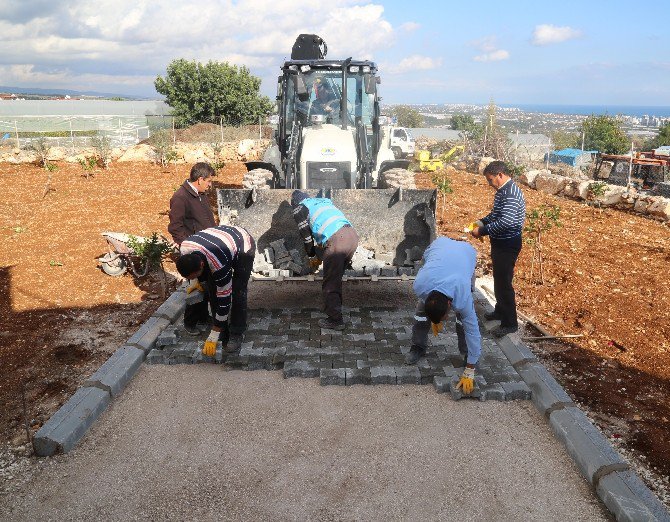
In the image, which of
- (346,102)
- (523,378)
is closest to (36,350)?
(523,378)

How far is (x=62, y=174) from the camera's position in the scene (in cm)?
1722

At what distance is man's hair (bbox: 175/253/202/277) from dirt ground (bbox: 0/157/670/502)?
1512mm

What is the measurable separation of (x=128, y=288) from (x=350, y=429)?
4775 mm

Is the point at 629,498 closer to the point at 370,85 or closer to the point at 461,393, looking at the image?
the point at 461,393

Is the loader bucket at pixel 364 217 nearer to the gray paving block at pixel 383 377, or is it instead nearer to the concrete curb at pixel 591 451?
the gray paving block at pixel 383 377

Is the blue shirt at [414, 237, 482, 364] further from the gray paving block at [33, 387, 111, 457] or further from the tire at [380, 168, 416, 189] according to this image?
the tire at [380, 168, 416, 189]

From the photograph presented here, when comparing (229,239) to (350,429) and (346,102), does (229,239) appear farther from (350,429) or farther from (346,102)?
(346,102)

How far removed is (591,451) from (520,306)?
3.44 meters

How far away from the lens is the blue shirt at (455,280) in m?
4.20

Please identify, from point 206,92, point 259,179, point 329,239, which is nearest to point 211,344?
point 329,239

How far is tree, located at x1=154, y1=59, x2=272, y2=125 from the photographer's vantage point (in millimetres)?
35812

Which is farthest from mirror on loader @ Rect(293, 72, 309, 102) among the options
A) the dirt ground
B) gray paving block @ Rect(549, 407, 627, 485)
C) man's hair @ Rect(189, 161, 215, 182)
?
gray paving block @ Rect(549, 407, 627, 485)

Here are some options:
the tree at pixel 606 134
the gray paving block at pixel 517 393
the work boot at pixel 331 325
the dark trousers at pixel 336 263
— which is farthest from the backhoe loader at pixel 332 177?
the tree at pixel 606 134

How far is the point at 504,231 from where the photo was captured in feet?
17.8
